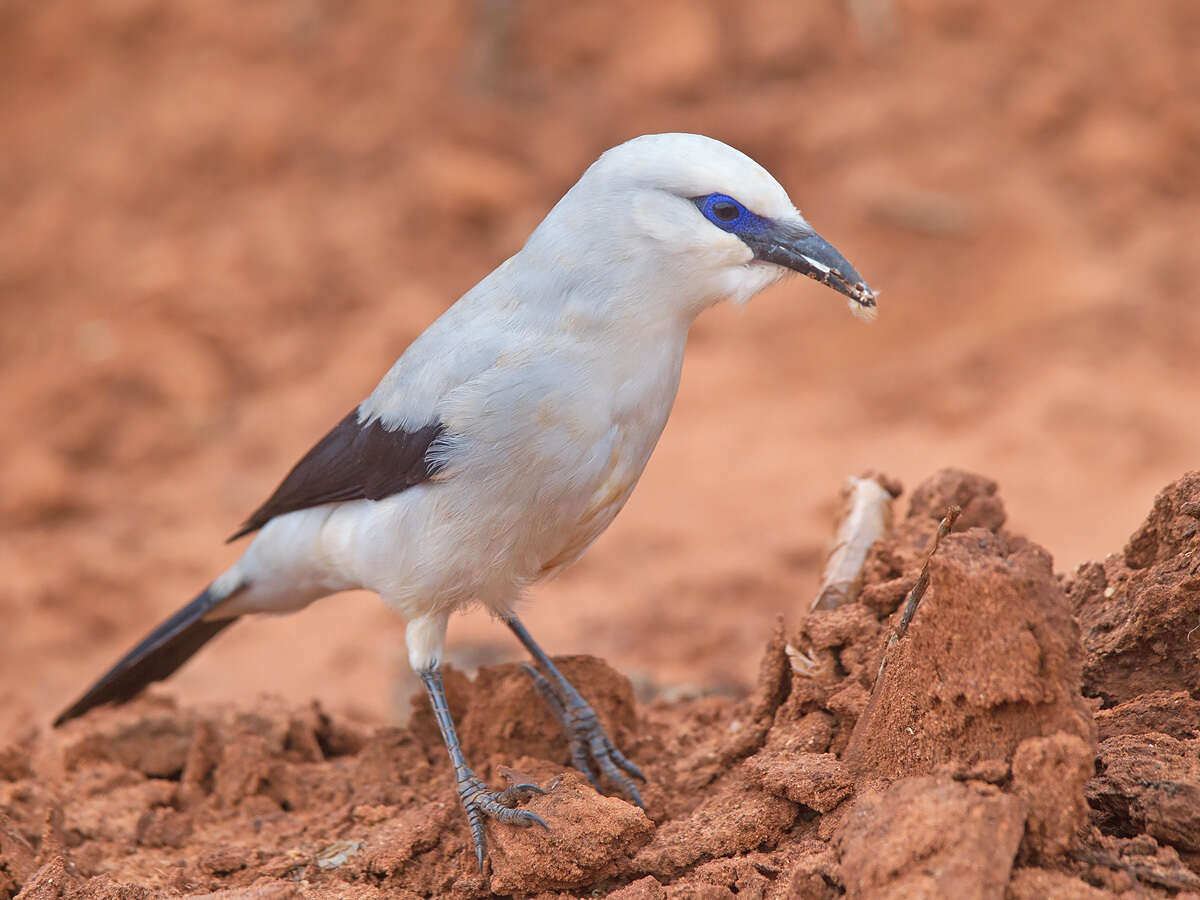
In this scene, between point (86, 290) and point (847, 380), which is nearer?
point (847, 380)

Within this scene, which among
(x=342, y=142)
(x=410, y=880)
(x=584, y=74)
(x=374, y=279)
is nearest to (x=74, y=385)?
(x=374, y=279)

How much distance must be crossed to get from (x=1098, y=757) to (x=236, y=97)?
9777mm

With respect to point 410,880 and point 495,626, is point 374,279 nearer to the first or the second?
point 495,626

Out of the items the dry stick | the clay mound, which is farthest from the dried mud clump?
the dry stick

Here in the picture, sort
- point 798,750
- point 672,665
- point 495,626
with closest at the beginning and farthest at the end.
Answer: point 798,750
point 672,665
point 495,626

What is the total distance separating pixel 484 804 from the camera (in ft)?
11.3

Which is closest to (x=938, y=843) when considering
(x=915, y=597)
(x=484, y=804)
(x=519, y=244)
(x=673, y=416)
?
(x=915, y=597)

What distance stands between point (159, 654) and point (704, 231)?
2779mm

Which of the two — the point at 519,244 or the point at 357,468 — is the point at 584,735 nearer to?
the point at 357,468

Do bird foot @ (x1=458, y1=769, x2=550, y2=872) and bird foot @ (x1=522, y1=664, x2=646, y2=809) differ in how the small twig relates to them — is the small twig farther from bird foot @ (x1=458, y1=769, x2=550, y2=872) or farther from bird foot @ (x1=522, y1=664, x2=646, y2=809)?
bird foot @ (x1=458, y1=769, x2=550, y2=872)

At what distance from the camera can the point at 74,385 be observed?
29.4 feet

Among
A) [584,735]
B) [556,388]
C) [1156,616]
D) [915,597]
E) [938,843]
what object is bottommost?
[938,843]

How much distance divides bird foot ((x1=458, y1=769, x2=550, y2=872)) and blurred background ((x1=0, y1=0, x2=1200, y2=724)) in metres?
2.68

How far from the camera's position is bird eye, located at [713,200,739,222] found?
11.0 ft
